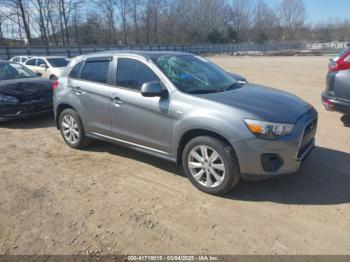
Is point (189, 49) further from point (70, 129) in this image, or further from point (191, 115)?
point (191, 115)

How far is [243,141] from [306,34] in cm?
11487

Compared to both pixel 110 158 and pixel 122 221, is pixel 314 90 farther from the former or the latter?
pixel 122 221

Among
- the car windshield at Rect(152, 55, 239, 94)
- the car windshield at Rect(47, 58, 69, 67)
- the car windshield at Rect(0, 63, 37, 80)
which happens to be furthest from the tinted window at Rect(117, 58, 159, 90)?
the car windshield at Rect(47, 58, 69, 67)

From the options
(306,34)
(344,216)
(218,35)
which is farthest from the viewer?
(306,34)

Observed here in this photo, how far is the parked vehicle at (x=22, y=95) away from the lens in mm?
7027

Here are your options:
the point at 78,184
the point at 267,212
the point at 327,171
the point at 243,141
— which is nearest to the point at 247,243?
the point at 267,212

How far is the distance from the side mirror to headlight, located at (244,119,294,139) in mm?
1178

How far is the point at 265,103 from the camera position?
12.4ft

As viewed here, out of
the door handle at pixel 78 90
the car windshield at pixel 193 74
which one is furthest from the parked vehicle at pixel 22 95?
the car windshield at pixel 193 74

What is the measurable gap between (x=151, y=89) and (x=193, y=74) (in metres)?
0.78

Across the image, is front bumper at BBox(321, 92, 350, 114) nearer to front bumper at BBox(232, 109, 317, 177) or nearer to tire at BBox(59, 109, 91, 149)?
front bumper at BBox(232, 109, 317, 177)

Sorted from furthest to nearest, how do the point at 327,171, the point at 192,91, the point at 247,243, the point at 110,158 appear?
1. the point at 110,158
2. the point at 327,171
3. the point at 192,91
4. the point at 247,243

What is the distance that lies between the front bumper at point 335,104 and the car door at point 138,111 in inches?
153

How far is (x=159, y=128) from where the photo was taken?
13.5ft
